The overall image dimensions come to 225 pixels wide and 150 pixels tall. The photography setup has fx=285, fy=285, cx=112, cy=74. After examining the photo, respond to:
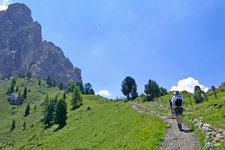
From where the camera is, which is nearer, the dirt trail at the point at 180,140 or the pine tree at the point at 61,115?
the dirt trail at the point at 180,140

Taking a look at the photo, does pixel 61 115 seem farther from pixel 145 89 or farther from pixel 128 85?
pixel 128 85

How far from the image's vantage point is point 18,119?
161m

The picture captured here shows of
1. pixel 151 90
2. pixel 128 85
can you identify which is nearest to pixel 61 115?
pixel 151 90

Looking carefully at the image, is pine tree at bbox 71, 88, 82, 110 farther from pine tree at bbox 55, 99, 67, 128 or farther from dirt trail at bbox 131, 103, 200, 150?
dirt trail at bbox 131, 103, 200, 150

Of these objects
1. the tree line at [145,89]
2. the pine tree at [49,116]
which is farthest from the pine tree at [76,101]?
the tree line at [145,89]

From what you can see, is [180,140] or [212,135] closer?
[212,135]

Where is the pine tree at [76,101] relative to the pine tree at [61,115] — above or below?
above

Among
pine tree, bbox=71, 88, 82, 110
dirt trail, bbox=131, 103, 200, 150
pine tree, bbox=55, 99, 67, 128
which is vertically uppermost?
pine tree, bbox=71, 88, 82, 110

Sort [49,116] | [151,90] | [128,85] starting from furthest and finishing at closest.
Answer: [128,85] < [151,90] < [49,116]

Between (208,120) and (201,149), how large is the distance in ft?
23.7

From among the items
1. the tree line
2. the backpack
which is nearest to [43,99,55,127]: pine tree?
the tree line

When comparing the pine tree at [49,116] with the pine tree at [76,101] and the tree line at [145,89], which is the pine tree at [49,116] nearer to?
the pine tree at [76,101]

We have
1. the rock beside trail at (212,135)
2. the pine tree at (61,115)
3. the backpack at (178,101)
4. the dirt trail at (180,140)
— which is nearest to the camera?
the rock beside trail at (212,135)

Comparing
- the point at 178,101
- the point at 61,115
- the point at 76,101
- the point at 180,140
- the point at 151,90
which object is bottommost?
the point at 180,140
